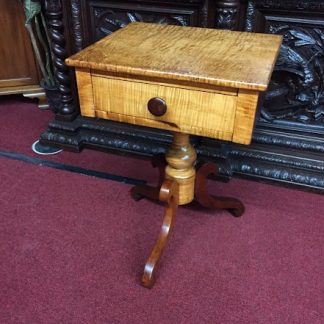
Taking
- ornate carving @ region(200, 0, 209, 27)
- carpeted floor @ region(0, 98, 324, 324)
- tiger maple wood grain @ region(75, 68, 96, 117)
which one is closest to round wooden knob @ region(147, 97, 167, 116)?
tiger maple wood grain @ region(75, 68, 96, 117)

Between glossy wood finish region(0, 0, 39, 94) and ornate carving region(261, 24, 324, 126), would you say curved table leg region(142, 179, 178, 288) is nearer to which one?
ornate carving region(261, 24, 324, 126)

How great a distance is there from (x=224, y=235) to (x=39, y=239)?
0.68 m

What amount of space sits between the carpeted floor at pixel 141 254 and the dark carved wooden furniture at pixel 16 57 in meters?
0.69

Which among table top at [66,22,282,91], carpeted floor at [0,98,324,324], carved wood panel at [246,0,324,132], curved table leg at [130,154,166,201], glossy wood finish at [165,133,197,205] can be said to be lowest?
carpeted floor at [0,98,324,324]

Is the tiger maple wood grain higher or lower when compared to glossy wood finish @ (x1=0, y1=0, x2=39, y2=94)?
higher

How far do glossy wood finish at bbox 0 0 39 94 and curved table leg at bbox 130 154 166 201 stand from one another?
1.15 metres

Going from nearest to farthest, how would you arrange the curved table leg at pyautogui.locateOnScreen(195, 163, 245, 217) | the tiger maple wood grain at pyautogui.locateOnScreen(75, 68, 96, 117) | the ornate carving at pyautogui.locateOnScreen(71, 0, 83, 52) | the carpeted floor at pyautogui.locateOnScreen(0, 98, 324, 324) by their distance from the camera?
the tiger maple wood grain at pyautogui.locateOnScreen(75, 68, 96, 117)
the carpeted floor at pyautogui.locateOnScreen(0, 98, 324, 324)
the curved table leg at pyautogui.locateOnScreen(195, 163, 245, 217)
the ornate carving at pyautogui.locateOnScreen(71, 0, 83, 52)

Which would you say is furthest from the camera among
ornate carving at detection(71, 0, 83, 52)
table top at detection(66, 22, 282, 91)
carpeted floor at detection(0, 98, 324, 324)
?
ornate carving at detection(71, 0, 83, 52)

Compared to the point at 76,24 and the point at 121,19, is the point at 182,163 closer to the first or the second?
the point at 121,19

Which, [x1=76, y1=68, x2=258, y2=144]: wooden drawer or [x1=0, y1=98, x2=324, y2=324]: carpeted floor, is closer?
[x1=76, y1=68, x2=258, y2=144]: wooden drawer

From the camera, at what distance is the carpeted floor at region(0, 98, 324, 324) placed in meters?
1.13

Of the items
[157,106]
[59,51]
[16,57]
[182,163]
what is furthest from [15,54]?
[157,106]

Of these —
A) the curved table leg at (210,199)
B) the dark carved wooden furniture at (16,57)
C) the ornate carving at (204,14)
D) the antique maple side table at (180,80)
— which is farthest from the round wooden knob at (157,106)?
the dark carved wooden furniture at (16,57)

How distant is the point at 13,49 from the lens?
7.15 ft
